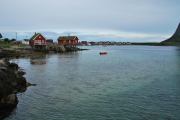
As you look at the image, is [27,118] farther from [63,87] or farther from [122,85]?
[122,85]

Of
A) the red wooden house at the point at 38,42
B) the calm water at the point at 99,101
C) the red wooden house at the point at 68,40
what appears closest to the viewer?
the calm water at the point at 99,101

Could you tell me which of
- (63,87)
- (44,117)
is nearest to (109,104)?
(44,117)

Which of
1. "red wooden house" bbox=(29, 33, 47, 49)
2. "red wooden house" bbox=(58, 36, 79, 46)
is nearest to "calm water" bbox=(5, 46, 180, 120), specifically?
"red wooden house" bbox=(29, 33, 47, 49)

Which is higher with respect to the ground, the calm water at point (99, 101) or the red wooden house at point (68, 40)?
the red wooden house at point (68, 40)

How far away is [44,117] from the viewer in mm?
28438

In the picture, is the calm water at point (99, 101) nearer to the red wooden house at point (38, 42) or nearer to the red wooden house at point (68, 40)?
the red wooden house at point (38, 42)

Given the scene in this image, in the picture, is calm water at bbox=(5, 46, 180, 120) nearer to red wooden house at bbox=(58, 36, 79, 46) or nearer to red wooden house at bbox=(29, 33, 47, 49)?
red wooden house at bbox=(29, 33, 47, 49)

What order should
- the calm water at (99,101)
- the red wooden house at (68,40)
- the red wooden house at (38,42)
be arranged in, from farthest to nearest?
the red wooden house at (68,40) < the red wooden house at (38,42) < the calm water at (99,101)

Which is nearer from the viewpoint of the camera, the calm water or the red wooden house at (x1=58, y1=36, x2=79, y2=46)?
the calm water

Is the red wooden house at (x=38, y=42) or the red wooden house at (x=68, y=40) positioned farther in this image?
the red wooden house at (x=68, y=40)

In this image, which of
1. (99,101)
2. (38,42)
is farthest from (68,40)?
(99,101)

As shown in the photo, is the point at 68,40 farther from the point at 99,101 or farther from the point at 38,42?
the point at 99,101

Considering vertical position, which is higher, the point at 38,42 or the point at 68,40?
the point at 68,40

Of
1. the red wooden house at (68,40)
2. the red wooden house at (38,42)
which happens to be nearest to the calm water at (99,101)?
the red wooden house at (38,42)
